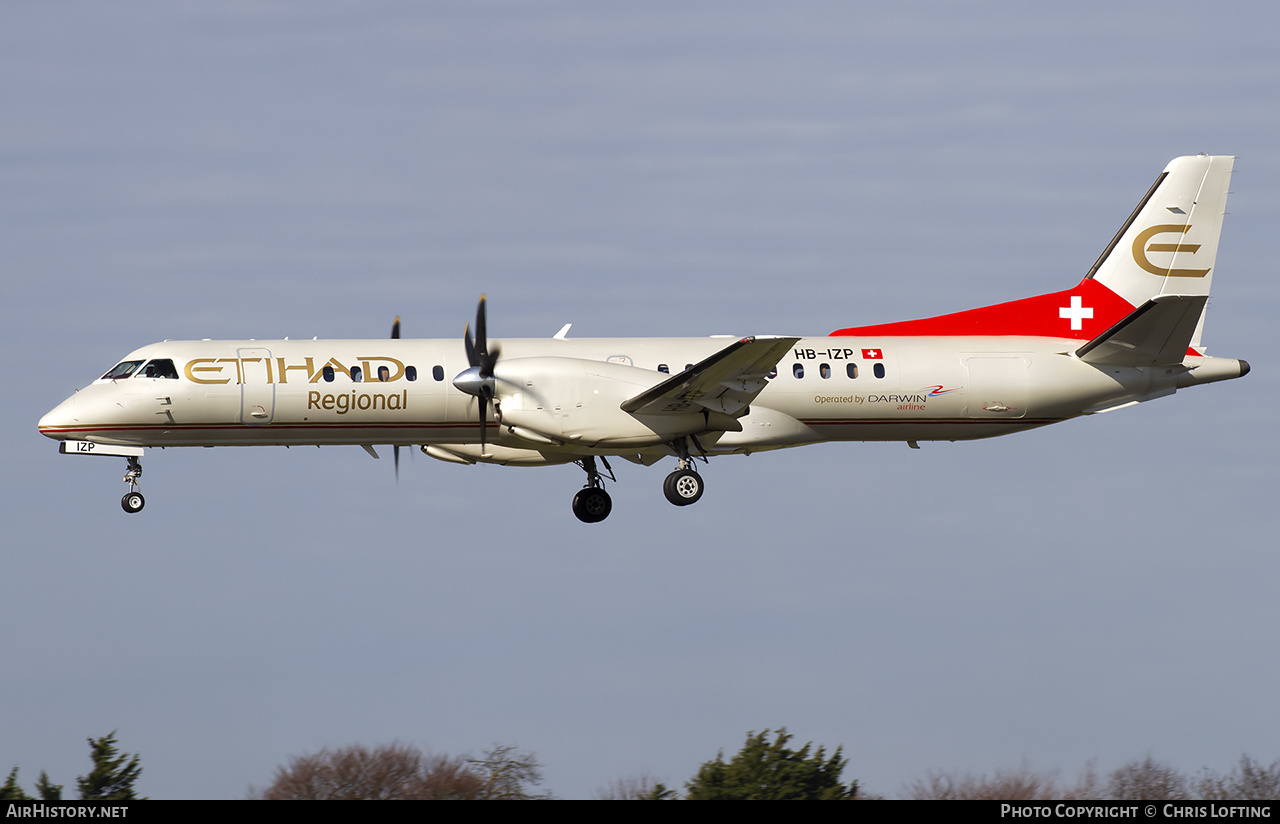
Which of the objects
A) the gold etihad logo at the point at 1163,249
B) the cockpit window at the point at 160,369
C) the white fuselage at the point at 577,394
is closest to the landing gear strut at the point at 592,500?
the white fuselage at the point at 577,394

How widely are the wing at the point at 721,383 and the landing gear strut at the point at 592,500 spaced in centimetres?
378

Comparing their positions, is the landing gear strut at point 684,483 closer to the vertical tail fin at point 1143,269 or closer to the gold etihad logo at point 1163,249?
the vertical tail fin at point 1143,269

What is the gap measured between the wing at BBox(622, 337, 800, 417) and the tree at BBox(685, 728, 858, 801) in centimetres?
992

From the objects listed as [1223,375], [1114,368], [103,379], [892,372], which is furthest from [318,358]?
[1223,375]

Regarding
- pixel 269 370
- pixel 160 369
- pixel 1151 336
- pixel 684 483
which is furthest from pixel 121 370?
pixel 1151 336

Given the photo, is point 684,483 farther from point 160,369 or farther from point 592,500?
point 160,369

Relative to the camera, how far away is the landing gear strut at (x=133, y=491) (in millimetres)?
28953

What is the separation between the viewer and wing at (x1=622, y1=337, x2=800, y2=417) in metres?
26.9

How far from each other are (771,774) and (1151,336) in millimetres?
13448

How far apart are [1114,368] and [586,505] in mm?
11275

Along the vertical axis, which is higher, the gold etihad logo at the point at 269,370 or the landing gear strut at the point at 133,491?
the gold etihad logo at the point at 269,370

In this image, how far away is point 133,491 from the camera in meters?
29.1

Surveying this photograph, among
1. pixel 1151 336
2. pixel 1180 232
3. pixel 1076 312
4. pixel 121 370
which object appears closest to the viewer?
pixel 121 370
